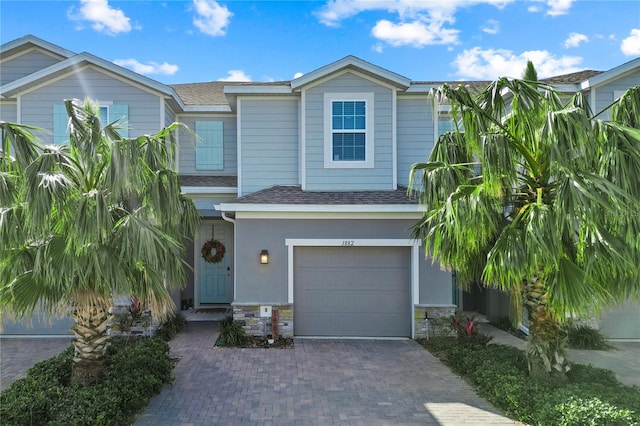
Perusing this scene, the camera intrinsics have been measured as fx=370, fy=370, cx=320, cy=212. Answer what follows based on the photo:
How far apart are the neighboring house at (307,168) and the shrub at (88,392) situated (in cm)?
276

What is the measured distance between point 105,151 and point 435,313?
740 cm

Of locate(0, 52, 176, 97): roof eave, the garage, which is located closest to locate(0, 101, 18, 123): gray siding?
locate(0, 52, 176, 97): roof eave

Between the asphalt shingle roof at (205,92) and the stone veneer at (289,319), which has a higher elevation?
the asphalt shingle roof at (205,92)

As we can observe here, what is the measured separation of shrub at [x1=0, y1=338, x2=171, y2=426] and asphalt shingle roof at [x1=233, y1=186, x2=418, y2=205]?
383 centimetres

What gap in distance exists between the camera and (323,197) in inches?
351

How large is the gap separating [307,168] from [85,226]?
18.9 feet

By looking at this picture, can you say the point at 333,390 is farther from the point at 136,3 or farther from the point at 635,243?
the point at 136,3

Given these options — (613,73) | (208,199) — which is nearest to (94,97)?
(208,199)

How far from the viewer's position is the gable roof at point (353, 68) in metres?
9.13

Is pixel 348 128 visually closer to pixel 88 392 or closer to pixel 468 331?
pixel 468 331

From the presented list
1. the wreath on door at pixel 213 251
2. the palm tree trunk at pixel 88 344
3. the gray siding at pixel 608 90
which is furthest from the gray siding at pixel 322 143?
the palm tree trunk at pixel 88 344

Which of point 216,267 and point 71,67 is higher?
point 71,67

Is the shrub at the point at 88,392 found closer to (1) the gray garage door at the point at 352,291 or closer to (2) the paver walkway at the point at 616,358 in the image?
(1) the gray garage door at the point at 352,291

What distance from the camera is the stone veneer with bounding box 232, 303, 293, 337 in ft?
27.9
